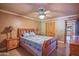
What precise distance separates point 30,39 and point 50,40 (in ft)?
1.49

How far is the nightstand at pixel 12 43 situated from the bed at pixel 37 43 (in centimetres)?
10

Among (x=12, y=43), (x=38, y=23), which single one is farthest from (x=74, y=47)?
(x=12, y=43)

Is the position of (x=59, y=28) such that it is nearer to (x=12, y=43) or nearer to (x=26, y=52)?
(x=26, y=52)

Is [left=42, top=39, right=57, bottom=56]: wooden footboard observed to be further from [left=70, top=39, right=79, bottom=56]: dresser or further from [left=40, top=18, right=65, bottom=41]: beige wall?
[left=70, top=39, right=79, bottom=56]: dresser

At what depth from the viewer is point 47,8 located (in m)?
2.62

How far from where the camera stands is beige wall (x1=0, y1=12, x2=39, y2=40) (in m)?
2.60

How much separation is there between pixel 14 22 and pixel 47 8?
807 mm

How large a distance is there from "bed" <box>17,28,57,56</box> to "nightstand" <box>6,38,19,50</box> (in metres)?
0.10

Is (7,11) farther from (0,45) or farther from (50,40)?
(50,40)

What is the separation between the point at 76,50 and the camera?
265cm

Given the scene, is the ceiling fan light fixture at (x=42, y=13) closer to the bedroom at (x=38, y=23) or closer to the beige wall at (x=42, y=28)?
the bedroom at (x=38, y=23)

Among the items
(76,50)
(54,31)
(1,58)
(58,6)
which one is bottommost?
(1,58)

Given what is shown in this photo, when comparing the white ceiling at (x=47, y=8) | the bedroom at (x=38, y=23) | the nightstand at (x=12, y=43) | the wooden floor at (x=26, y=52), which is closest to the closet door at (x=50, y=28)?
the bedroom at (x=38, y=23)

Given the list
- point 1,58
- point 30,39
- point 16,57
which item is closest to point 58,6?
point 30,39
